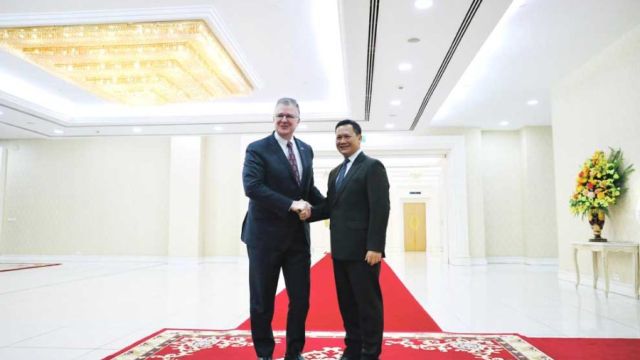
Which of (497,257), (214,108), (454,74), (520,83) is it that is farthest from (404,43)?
(497,257)

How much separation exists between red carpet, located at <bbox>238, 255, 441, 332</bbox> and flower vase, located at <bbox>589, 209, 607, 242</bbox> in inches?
109

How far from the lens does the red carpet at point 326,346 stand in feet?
9.58

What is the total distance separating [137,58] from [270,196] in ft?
17.4

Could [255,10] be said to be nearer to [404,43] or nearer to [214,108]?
[404,43]

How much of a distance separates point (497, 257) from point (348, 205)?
975 cm

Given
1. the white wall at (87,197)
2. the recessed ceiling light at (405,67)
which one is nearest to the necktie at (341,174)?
the recessed ceiling light at (405,67)

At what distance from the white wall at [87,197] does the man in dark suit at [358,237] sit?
10.4 m

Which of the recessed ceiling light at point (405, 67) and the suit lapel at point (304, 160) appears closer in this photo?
the suit lapel at point (304, 160)

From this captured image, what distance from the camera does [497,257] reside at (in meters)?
11.1

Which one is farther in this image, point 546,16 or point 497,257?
point 497,257

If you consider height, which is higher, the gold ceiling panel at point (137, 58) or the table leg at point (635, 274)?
the gold ceiling panel at point (137, 58)

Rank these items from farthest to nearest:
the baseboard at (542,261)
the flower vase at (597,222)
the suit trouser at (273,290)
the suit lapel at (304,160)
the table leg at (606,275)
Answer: the baseboard at (542,261), the flower vase at (597,222), the table leg at (606,275), the suit lapel at (304,160), the suit trouser at (273,290)

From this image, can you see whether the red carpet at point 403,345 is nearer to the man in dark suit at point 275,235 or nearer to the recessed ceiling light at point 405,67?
the man in dark suit at point 275,235

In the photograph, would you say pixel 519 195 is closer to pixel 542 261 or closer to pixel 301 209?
pixel 542 261
